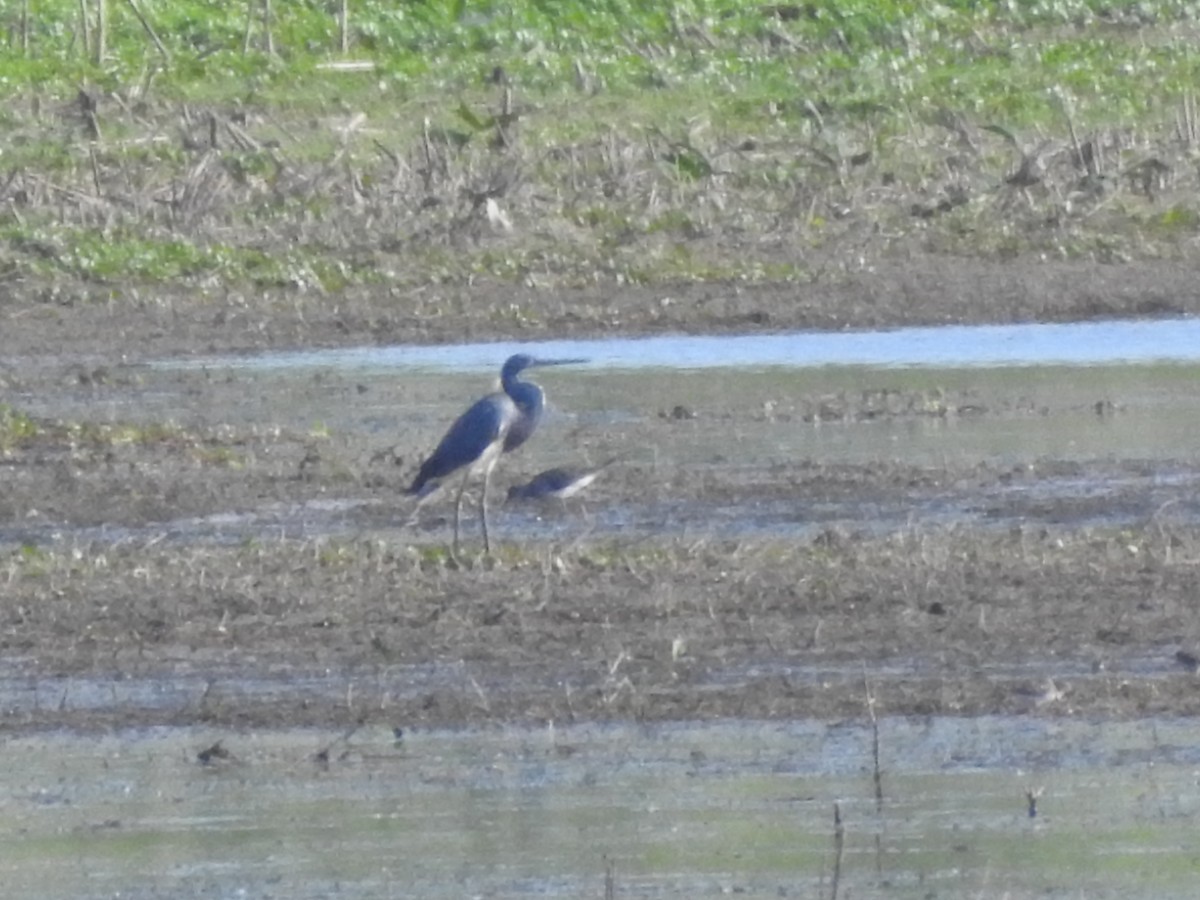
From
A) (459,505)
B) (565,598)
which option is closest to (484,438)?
(459,505)

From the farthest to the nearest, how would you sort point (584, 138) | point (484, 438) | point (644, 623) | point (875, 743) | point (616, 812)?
point (584, 138)
point (484, 438)
point (644, 623)
point (875, 743)
point (616, 812)

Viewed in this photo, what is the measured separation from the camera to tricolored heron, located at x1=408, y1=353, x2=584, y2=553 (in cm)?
1159

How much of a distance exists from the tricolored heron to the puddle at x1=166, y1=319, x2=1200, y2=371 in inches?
198

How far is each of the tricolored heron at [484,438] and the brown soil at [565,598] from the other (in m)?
0.28

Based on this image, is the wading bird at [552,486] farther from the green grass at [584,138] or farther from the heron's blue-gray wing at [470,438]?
the green grass at [584,138]

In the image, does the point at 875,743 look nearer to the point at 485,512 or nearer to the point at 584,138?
the point at 485,512

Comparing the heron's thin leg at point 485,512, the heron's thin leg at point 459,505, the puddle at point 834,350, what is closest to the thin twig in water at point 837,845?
the heron's thin leg at point 485,512

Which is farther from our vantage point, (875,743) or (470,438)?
(470,438)

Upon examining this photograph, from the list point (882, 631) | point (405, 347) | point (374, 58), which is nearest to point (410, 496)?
point (882, 631)

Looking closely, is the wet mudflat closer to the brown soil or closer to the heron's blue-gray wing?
the brown soil

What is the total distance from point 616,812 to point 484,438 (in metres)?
4.33

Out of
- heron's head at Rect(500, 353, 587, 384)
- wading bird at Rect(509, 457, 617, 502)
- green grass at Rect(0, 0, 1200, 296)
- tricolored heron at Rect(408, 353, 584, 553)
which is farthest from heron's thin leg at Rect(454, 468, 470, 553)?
green grass at Rect(0, 0, 1200, 296)

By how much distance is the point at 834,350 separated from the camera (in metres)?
17.9

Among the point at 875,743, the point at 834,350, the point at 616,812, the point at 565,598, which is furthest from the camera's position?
the point at 834,350
